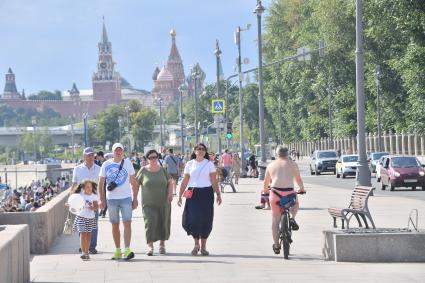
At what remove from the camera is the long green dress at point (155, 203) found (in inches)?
693

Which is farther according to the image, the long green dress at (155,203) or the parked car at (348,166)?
the parked car at (348,166)

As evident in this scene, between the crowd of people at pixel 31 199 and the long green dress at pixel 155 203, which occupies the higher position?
the long green dress at pixel 155 203

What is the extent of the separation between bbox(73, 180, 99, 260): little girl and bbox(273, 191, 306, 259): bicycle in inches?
108

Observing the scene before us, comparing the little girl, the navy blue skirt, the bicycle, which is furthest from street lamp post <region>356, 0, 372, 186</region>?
the little girl

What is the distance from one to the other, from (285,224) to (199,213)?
59.8 inches

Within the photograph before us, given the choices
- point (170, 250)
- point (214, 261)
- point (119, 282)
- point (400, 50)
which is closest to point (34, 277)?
point (119, 282)

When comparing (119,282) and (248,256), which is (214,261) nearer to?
(248,256)

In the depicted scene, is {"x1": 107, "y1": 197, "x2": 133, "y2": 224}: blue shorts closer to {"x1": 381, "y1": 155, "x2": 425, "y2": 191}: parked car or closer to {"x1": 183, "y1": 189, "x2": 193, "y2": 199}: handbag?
{"x1": 183, "y1": 189, "x2": 193, "y2": 199}: handbag

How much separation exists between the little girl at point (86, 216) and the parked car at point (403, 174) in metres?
26.0

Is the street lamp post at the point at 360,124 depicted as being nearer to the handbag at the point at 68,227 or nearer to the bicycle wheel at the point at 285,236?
the handbag at the point at 68,227

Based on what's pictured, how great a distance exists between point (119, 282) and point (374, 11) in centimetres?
5195

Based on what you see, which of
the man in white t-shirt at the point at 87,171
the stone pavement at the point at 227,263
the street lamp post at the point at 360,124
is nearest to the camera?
the stone pavement at the point at 227,263

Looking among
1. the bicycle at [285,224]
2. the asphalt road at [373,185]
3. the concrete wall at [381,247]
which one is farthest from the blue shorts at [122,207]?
the asphalt road at [373,185]

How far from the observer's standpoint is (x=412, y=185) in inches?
1678
